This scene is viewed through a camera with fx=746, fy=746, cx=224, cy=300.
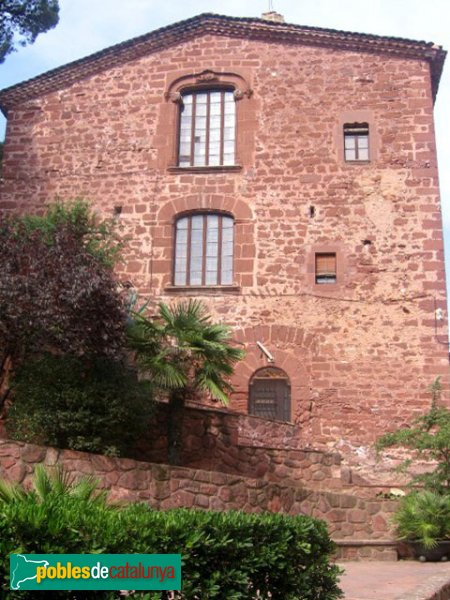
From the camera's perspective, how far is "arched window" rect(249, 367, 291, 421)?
59.4 feet

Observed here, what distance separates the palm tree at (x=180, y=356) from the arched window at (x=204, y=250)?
17.3 feet

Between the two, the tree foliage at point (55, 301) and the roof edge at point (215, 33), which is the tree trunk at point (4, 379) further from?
the roof edge at point (215, 33)

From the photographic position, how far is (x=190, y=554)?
19.6 ft

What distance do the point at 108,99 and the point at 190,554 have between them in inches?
682

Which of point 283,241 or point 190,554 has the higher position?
point 283,241

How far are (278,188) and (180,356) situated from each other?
24.7 feet

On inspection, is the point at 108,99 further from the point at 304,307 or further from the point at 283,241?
the point at 304,307

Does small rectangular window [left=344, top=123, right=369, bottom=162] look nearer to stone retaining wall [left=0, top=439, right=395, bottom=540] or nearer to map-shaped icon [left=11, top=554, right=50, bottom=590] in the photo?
stone retaining wall [left=0, top=439, right=395, bottom=540]

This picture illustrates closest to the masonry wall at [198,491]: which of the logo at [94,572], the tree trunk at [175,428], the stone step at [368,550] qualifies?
the stone step at [368,550]

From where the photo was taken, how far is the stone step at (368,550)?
13.4 m

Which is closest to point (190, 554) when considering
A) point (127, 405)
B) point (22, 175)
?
point (127, 405)

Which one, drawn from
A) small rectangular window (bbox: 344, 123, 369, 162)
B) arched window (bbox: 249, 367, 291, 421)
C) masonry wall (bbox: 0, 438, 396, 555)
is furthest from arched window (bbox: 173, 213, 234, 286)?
masonry wall (bbox: 0, 438, 396, 555)

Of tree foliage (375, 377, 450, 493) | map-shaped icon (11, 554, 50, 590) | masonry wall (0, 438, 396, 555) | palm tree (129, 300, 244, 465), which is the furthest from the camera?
tree foliage (375, 377, 450, 493)

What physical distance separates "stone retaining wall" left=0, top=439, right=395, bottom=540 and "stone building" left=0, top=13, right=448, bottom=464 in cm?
373
